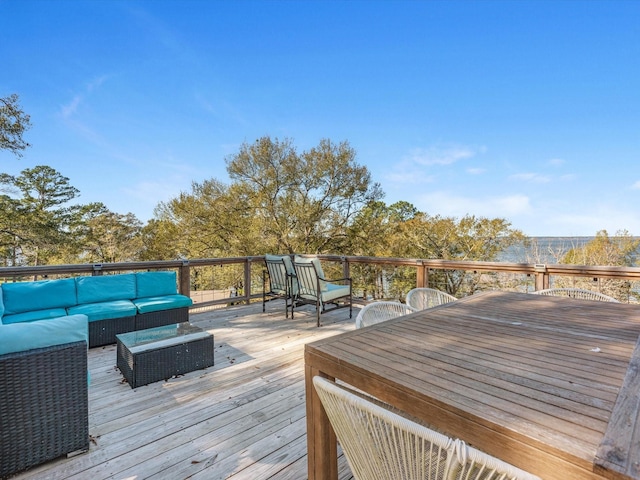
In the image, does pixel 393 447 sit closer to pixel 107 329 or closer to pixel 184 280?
pixel 107 329

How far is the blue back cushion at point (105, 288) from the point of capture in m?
3.81

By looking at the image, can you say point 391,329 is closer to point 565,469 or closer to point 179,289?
point 565,469

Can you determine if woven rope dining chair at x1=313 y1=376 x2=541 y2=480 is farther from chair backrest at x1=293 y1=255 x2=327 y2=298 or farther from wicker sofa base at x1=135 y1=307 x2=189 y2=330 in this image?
wicker sofa base at x1=135 y1=307 x2=189 y2=330

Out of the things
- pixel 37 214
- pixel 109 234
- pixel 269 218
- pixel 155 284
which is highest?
pixel 37 214

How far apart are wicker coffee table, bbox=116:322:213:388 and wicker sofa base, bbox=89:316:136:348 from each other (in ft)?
2.29

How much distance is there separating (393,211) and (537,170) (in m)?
5.99

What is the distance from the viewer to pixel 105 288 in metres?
3.96

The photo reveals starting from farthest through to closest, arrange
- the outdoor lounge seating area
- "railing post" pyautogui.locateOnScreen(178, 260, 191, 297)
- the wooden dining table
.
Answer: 1. "railing post" pyautogui.locateOnScreen(178, 260, 191, 297)
2. the outdoor lounge seating area
3. the wooden dining table

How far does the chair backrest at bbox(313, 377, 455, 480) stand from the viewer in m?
0.70

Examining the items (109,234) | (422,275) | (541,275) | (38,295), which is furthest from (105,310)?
(109,234)

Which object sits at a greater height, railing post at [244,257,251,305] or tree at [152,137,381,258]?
tree at [152,137,381,258]

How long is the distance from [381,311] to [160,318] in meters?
3.14

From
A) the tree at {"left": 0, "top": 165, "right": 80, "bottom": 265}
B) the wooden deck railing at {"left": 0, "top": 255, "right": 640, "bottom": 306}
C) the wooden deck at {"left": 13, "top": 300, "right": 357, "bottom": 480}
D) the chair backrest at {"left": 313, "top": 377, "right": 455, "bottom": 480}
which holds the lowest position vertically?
the wooden deck at {"left": 13, "top": 300, "right": 357, "bottom": 480}

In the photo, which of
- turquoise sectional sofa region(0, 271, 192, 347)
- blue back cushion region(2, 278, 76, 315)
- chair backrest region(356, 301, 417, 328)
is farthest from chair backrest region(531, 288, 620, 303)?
blue back cushion region(2, 278, 76, 315)
